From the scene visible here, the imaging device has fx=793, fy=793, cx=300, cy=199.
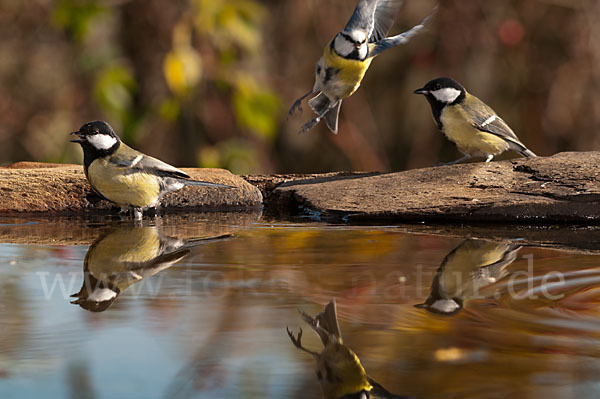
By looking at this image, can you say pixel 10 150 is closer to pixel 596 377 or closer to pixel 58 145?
pixel 58 145

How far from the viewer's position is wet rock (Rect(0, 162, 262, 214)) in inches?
122

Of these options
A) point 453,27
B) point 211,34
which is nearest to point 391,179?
point 211,34

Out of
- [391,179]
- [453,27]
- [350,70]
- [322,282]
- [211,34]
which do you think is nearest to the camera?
[322,282]

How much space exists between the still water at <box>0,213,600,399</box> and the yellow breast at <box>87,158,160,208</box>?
17.0 inches

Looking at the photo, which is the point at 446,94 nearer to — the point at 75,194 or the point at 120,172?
the point at 120,172

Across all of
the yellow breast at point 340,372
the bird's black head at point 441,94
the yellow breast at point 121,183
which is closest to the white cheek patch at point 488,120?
the bird's black head at point 441,94

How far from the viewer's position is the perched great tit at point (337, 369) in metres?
1.03

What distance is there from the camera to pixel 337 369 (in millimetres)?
1116

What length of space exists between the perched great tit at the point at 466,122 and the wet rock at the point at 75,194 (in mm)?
849

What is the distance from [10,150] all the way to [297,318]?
425 cm

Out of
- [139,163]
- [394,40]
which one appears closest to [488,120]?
[394,40]

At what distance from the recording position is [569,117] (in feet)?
17.5

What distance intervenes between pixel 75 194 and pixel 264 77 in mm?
2133

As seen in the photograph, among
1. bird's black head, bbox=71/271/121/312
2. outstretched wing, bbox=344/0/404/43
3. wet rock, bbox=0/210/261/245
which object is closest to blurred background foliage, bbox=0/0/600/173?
wet rock, bbox=0/210/261/245
